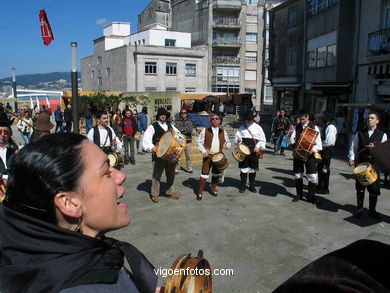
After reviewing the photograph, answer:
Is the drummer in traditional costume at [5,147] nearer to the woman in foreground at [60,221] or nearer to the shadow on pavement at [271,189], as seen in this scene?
the woman in foreground at [60,221]

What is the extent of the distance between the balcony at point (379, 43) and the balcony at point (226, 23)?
36.3 metres

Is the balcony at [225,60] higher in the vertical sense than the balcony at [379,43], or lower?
higher

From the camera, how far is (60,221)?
134cm

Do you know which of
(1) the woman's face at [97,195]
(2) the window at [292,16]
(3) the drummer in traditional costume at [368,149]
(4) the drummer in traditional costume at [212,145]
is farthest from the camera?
(2) the window at [292,16]

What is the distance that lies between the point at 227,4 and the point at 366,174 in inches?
1952

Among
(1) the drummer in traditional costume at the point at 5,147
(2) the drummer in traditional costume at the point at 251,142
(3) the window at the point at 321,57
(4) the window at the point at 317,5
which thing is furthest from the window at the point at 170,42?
(1) the drummer in traditional costume at the point at 5,147

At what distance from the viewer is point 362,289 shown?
1.04 m

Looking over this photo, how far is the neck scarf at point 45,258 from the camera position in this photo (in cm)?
118

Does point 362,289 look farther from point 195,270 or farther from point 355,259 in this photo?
point 195,270

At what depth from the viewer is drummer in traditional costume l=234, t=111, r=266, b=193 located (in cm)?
832

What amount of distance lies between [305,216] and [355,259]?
19.6ft

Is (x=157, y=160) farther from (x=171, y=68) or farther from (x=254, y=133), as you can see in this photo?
(x=171, y=68)

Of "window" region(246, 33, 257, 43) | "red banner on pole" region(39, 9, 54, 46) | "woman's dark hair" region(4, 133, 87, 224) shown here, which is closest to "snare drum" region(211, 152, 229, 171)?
"red banner on pole" region(39, 9, 54, 46)

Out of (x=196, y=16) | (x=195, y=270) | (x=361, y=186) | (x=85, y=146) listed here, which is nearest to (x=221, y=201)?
(x=361, y=186)
